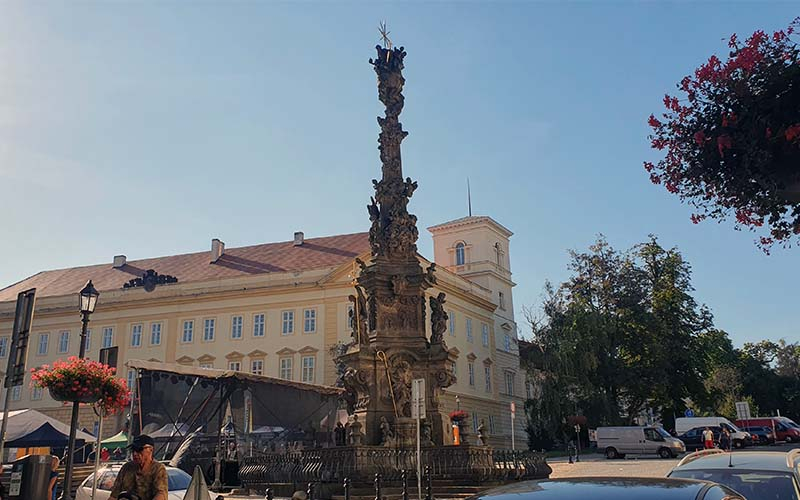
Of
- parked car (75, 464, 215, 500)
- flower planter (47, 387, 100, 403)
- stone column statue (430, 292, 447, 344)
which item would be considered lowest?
parked car (75, 464, 215, 500)

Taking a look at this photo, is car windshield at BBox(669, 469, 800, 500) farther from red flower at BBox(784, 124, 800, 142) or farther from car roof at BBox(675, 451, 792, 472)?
red flower at BBox(784, 124, 800, 142)

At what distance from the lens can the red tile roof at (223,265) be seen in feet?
183

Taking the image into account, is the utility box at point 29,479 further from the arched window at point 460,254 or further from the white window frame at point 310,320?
the arched window at point 460,254

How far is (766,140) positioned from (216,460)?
18083mm

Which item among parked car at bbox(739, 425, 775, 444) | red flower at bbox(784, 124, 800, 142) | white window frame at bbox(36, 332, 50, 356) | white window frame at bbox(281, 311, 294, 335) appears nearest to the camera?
red flower at bbox(784, 124, 800, 142)

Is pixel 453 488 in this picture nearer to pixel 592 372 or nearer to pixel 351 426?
pixel 351 426

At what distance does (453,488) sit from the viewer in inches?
621

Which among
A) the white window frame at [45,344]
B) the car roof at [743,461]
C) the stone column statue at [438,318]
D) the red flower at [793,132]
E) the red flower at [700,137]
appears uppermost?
the white window frame at [45,344]

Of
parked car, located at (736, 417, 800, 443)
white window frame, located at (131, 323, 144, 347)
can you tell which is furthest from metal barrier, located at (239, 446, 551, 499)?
white window frame, located at (131, 323, 144, 347)

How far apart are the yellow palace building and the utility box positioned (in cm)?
3737

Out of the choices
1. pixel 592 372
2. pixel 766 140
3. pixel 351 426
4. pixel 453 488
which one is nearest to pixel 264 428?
pixel 351 426

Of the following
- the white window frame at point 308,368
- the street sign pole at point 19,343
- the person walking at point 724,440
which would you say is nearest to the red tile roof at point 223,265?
the white window frame at point 308,368

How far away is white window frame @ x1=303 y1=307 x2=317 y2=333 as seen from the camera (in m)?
51.2

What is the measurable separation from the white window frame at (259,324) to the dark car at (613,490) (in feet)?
163
